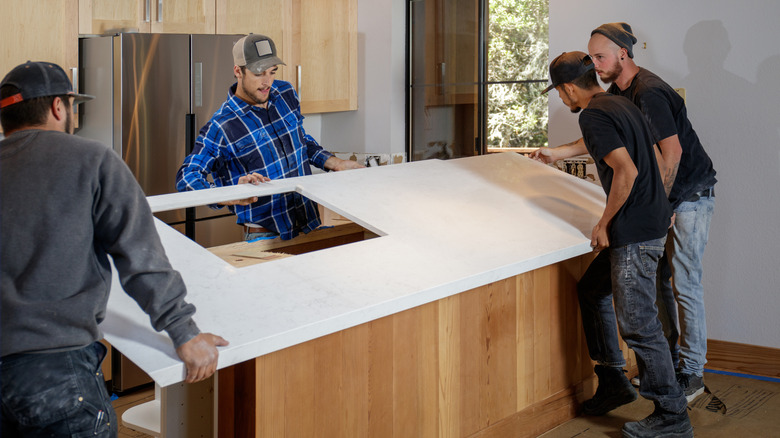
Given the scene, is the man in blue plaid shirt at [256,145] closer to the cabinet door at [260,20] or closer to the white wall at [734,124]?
the cabinet door at [260,20]

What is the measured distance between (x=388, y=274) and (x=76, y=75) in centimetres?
228

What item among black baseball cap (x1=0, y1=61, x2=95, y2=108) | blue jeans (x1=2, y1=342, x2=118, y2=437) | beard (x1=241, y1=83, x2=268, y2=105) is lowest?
blue jeans (x1=2, y1=342, x2=118, y2=437)

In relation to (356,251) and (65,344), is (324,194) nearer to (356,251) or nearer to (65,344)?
(356,251)

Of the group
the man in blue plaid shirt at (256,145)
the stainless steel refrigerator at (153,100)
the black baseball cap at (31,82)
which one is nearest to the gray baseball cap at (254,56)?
the man in blue plaid shirt at (256,145)

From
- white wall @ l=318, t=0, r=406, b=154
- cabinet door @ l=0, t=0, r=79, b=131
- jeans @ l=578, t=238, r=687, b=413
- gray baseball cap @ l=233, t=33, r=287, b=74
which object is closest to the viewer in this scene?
jeans @ l=578, t=238, r=687, b=413

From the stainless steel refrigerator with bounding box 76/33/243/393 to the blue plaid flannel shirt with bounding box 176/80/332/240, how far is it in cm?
88

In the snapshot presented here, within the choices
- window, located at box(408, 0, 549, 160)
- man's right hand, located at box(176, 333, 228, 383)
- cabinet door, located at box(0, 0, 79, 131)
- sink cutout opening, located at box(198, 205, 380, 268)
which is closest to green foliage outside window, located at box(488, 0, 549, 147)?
window, located at box(408, 0, 549, 160)

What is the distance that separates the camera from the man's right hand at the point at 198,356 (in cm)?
147

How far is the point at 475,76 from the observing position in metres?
4.57

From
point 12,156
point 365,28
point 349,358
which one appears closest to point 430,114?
point 365,28

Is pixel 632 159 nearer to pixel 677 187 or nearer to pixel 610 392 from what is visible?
pixel 677 187

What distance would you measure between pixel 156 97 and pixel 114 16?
18.2 inches

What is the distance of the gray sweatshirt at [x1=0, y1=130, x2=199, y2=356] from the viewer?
134 centimetres

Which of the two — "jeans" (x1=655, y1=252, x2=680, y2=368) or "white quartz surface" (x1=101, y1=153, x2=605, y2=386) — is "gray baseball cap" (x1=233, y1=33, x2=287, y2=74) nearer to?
"white quartz surface" (x1=101, y1=153, x2=605, y2=386)
